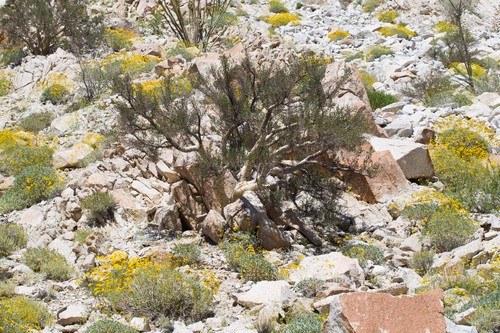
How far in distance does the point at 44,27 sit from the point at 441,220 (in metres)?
16.2

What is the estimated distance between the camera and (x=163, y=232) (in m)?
9.48

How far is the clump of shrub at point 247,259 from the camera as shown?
7.83 m

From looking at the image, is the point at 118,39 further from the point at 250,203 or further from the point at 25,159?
the point at 250,203

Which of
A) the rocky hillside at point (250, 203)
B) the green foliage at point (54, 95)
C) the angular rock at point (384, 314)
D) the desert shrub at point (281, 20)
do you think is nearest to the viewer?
the angular rock at point (384, 314)

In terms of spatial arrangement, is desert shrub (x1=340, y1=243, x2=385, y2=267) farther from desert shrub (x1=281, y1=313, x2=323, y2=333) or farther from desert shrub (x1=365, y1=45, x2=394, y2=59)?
desert shrub (x1=365, y1=45, x2=394, y2=59)

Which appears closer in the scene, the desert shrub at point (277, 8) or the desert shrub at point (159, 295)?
the desert shrub at point (159, 295)

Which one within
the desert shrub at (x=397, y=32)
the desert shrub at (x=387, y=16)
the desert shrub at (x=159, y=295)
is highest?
the desert shrub at (x=387, y=16)

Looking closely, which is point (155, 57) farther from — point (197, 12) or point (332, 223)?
point (332, 223)

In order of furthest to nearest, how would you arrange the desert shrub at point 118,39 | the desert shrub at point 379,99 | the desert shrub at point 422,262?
the desert shrub at point 118,39 < the desert shrub at point 379,99 < the desert shrub at point 422,262

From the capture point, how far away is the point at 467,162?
1160cm

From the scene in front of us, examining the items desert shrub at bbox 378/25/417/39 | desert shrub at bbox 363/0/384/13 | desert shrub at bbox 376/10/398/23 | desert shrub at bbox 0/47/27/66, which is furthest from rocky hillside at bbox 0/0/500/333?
desert shrub at bbox 363/0/384/13

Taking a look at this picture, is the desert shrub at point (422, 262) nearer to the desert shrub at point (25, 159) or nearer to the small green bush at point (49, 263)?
the small green bush at point (49, 263)

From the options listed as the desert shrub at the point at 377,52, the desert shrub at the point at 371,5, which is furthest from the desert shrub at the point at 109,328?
the desert shrub at the point at 371,5

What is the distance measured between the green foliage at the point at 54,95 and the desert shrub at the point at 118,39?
4764 millimetres
